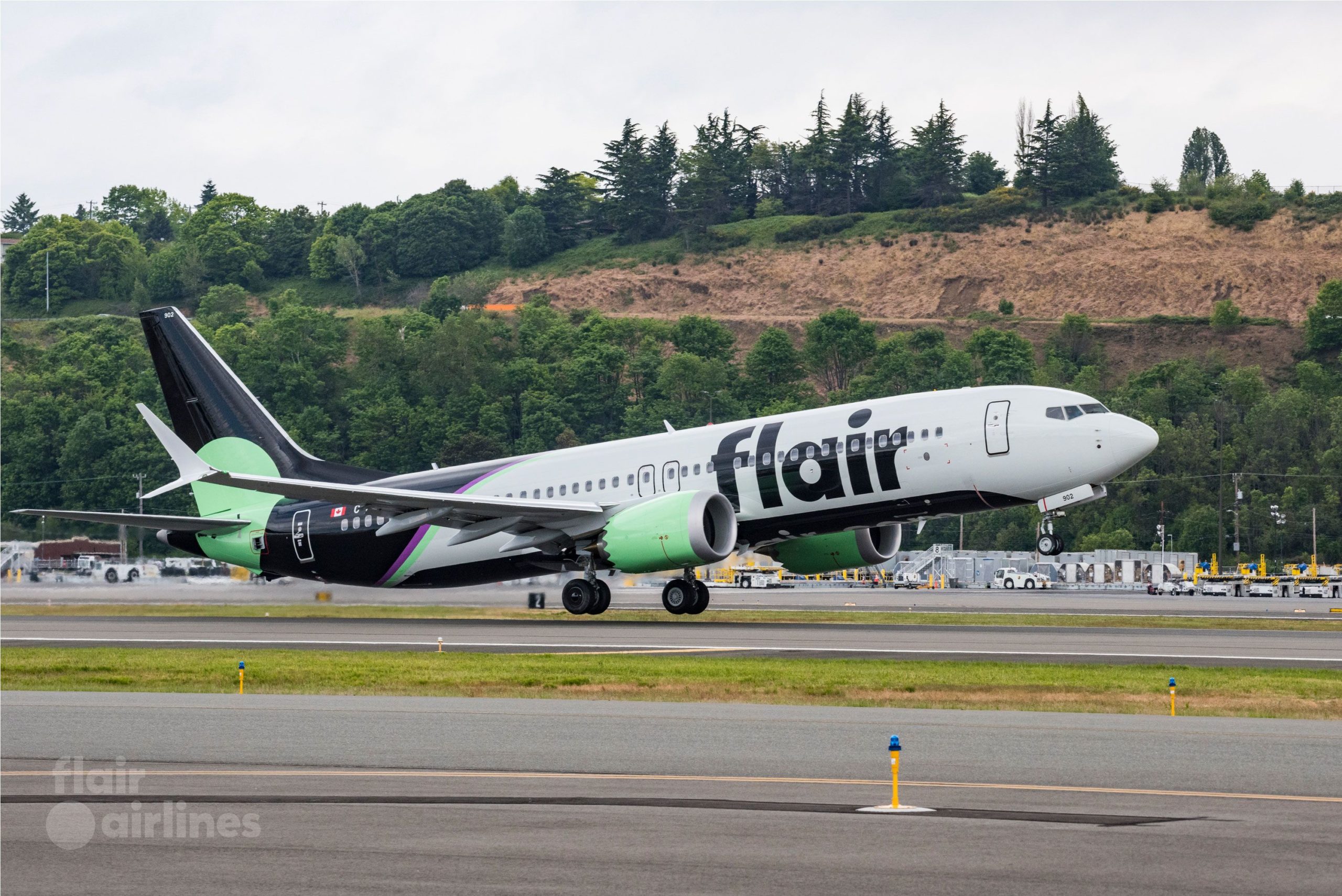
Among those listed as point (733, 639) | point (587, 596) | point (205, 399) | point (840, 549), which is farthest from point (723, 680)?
point (205, 399)

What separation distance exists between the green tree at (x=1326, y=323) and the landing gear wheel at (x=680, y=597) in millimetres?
159044

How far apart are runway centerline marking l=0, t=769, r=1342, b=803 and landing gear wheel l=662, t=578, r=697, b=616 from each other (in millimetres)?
28582

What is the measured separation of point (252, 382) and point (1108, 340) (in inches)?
4245

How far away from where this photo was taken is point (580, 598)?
4397 cm

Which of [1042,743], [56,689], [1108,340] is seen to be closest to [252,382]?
[1108,340]

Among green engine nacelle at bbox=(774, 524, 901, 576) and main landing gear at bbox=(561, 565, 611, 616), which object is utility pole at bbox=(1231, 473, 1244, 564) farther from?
main landing gear at bbox=(561, 565, 611, 616)

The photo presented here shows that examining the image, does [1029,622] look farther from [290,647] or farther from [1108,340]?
[1108,340]

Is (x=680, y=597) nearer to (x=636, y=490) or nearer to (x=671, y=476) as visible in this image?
(x=636, y=490)

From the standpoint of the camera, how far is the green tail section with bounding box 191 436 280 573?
162 feet

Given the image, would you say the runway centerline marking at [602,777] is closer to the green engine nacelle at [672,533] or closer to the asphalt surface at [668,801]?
the asphalt surface at [668,801]

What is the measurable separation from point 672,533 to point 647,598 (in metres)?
25.7

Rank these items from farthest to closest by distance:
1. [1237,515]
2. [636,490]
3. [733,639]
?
[1237,515], [636,490], [733,639]

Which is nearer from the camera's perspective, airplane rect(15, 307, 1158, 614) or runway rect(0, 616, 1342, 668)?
runway rect(0, 616, 1342, 668)

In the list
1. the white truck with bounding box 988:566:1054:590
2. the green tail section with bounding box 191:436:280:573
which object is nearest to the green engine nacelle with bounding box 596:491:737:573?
the green tail section with bounding box 191:436:280:573
